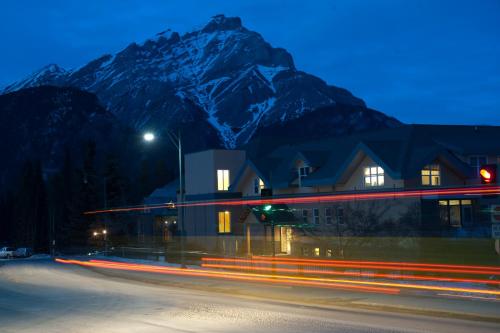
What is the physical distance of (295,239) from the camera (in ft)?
155

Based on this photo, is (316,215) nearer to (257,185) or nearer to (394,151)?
(394,151)

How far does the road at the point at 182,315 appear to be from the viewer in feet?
51.9

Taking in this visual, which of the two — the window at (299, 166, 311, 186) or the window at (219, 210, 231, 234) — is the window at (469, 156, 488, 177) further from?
the window at (219, 210, 231, 234)

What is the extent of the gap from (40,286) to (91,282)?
249cm

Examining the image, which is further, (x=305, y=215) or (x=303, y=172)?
(x=303, y=172)

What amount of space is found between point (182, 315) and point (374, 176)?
87.1 feet

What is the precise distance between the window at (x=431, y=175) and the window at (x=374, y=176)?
8.34 ft

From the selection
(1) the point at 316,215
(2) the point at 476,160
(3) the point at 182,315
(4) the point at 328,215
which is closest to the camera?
(3) the point at 182,315

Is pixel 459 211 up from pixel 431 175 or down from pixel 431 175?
down

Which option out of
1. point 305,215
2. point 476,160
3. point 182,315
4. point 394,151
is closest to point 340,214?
point 394,151

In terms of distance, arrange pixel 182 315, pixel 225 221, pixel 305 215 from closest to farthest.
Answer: pixel 182 315 → pixel 305 215 → pixel 225 221

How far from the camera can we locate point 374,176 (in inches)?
1690

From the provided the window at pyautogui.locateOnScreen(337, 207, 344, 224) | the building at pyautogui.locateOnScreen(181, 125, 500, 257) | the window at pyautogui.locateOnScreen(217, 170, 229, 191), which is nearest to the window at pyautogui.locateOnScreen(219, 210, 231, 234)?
the building at pyautogui.locateOnScreen(181, 125, 500, 257)

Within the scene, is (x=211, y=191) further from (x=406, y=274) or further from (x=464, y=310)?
(x=464, y=310)
